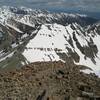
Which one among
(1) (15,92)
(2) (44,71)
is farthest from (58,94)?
(2) (44,71)

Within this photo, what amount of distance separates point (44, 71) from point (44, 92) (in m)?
8.37

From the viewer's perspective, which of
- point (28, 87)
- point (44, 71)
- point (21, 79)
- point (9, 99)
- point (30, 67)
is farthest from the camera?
point (30, 67)

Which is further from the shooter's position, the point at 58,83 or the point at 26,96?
the point at 58,83

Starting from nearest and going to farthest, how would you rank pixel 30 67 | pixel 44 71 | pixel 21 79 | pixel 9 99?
pixel 9 99 < pixel 21 79 < pixel 44 71 < pixel 30 67

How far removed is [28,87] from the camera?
36.3m

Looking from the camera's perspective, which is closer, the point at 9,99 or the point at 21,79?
the point at 9,99

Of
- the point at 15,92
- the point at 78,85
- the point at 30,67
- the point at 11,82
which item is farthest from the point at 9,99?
the point at 30,67

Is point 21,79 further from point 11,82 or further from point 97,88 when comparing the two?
point 97,88

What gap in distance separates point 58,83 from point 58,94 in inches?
133

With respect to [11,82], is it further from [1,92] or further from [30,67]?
[30,67]

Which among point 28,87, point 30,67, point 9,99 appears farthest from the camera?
point 30,67

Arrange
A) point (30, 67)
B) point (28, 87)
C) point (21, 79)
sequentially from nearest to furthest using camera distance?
point (28, 87) < point (21, 79) < point (30, 67)

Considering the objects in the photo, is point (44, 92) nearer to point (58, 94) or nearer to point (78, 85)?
point (58, 94)

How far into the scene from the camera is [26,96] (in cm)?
3428
